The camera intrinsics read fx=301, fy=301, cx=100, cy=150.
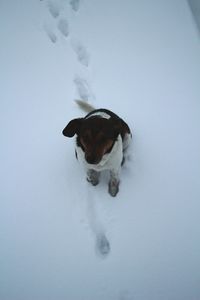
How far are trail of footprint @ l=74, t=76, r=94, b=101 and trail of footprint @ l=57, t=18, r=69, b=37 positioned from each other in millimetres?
599

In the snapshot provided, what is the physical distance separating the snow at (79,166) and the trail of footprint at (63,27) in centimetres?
1

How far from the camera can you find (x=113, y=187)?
7.02ft

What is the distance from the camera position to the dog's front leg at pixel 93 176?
6.92ft

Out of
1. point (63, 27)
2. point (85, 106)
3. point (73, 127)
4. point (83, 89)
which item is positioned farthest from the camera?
point (63, 27)

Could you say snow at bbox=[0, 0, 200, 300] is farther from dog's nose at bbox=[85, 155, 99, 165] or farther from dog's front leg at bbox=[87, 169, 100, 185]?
dog's nose at bbox=[85, 155, 99, 165]

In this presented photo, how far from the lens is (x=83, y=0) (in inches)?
133

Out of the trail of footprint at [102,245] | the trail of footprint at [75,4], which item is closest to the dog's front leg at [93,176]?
the trail of footprint at [102,245]

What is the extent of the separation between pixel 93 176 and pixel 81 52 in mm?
1413

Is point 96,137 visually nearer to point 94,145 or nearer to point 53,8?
point 94,145

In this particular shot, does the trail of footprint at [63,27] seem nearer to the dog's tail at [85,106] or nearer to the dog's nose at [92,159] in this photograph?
the dog's tail at [85,106]

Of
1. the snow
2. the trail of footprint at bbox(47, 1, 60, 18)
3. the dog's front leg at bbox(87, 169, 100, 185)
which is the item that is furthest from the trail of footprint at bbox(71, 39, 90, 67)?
the dog's front leg at bbox(87, 169, 100, 185)

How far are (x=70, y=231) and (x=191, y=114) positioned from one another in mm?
1435

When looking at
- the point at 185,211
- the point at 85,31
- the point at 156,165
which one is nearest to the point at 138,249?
the point at 185,211

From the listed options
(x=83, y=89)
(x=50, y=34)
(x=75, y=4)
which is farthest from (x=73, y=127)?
(x=75, y=4)
